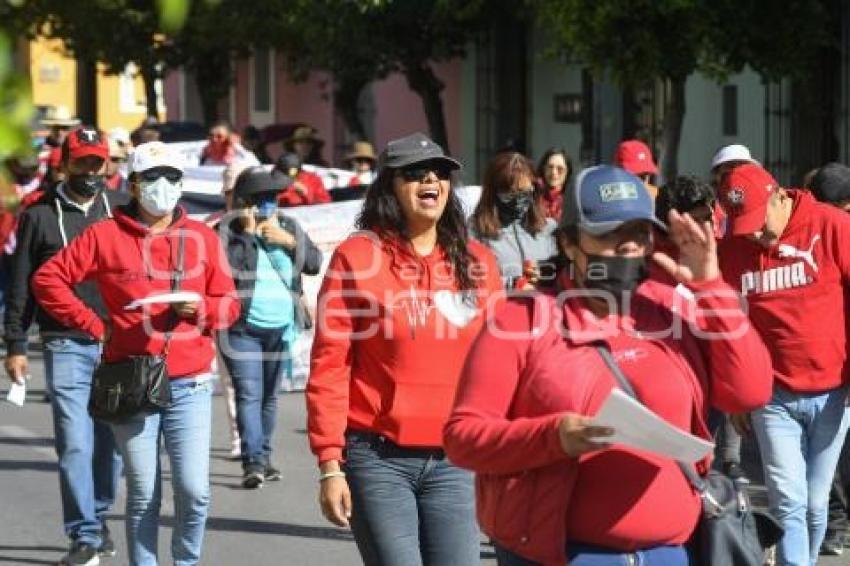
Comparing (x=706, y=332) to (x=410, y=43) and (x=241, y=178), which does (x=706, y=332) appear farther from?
(x=410, y=43)

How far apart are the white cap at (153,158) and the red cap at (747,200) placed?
2131mm

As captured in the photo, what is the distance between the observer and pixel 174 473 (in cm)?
753

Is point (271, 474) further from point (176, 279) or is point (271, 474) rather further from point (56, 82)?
point (56, 82)

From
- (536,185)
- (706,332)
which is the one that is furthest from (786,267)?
(706,332)

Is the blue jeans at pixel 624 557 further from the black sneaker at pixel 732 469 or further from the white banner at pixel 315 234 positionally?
the white banner at pixel 315 234

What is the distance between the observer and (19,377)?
8.79m

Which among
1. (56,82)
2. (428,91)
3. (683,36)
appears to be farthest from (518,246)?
(56,82)

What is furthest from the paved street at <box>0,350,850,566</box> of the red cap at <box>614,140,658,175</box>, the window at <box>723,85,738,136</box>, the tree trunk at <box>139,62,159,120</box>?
the tree trunk at <box>139,62,159,120</box>

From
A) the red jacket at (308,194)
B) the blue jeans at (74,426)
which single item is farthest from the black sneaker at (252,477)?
the red jacket at (308,194)

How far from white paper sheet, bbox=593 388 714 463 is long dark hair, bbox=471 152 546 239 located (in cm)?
464

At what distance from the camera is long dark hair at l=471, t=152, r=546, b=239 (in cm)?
869

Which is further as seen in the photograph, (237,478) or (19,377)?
(237,478)

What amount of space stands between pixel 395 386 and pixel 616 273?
1.53 m

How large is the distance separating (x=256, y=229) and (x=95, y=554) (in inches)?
112
